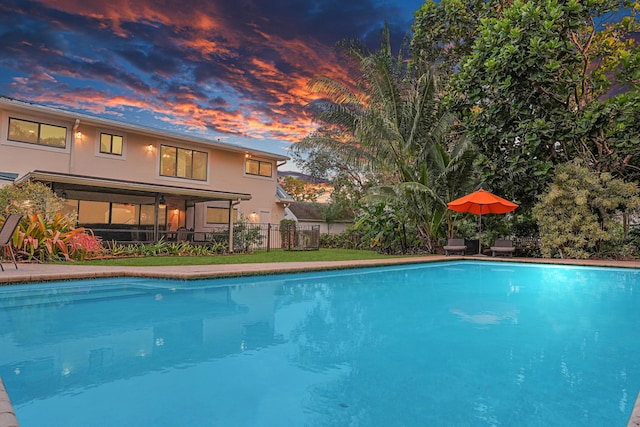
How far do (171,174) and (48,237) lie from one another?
8058 millimetres

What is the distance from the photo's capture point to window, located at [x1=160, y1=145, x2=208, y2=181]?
59.8 ft

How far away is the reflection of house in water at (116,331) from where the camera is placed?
136 inches

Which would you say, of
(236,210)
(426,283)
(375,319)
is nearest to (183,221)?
(236,210)

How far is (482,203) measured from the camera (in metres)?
14.2

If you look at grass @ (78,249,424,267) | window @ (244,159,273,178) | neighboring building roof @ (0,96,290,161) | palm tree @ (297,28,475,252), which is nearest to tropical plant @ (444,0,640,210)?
palm tree @ (297,28,475,252)

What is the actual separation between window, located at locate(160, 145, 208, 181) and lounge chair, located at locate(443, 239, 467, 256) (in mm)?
11473

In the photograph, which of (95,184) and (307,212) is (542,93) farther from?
(307,212)

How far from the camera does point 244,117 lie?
2561 centimetres

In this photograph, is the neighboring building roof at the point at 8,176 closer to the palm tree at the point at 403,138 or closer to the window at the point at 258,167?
the window at the point at 258,167

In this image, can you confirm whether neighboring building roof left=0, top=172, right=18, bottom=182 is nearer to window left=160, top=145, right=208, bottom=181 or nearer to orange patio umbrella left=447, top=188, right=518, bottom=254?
window left=160, top=145, right=208, bottom=181

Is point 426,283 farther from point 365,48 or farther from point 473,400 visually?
point 365,48

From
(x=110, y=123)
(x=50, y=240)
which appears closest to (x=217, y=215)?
(x=110, y=123)

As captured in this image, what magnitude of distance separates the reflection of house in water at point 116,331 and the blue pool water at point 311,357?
23 mm

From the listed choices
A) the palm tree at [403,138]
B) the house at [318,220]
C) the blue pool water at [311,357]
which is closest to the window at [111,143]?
the palm tree at [403,138]
